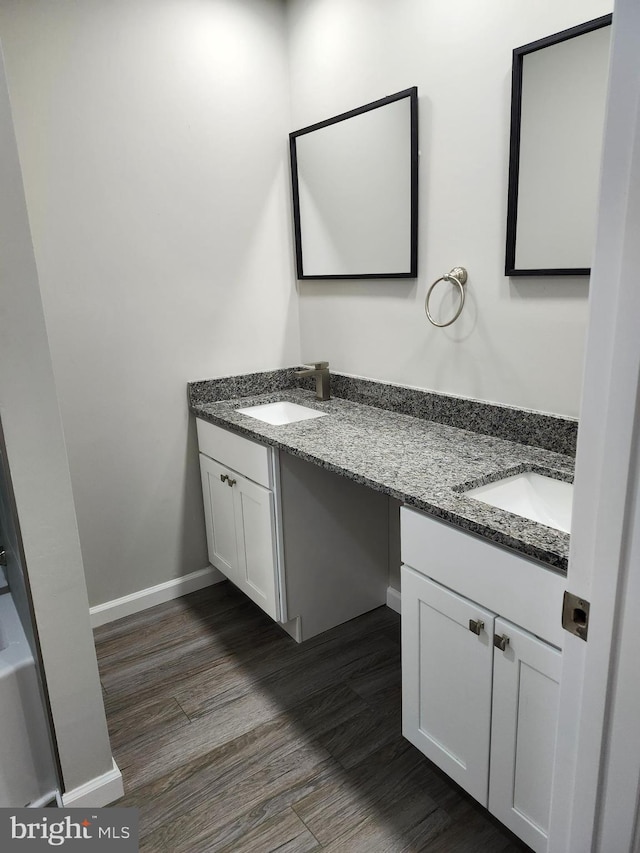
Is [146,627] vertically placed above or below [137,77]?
below

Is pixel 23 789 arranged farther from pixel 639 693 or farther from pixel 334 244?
pixel 334 244

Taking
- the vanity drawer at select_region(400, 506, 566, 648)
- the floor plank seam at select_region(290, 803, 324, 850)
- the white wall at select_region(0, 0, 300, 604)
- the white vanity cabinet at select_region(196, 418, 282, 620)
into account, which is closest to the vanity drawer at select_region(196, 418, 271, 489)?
the white vanity cabinet at select_region(196, 418, 282, 620)

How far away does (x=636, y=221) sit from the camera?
64cm

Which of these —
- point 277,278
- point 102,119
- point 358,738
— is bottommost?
point 358,738

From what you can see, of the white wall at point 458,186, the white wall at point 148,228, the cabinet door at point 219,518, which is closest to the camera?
the white wall at point 458,186

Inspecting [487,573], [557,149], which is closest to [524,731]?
[487,573]

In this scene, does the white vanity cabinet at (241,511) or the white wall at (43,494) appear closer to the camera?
the white wall at (43,494)

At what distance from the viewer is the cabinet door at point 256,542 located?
2148 mm

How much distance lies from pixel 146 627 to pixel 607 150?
2321 mm

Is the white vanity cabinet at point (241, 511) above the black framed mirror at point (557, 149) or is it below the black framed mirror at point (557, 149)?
below

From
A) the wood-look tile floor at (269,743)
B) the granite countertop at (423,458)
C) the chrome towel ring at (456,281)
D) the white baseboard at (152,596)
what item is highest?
the chrome towel ring at (456,281)

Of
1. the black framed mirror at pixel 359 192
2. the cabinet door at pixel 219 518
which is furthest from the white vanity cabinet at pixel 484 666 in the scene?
the black framed mirror at pixel 359 192

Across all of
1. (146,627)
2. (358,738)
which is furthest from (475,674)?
(146,627)

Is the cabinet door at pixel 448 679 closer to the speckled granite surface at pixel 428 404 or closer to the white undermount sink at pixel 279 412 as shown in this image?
the speckled granite surface at pixel 428 404
